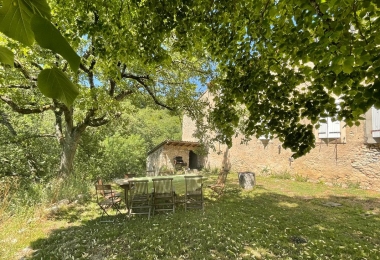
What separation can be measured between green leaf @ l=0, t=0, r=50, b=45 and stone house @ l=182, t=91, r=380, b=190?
8.25m

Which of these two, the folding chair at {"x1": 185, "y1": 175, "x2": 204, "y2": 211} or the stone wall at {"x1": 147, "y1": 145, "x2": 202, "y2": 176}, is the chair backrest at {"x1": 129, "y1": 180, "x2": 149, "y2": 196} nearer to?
the folding chair at {"x1": 185, "y1": 175, "x2": 204, "y2": 211}

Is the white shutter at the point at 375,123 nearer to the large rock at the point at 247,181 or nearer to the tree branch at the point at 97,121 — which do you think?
the large rock at the point at 247,181

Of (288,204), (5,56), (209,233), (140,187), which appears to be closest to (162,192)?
(140,187)

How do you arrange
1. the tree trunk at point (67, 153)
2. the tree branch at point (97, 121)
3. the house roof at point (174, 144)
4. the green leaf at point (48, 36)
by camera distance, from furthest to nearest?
the house roof at point (174, 144) < the tree branch at point (97, 121) < the tree trunk at point (67, 153) < the green leaf at point (48, 36)

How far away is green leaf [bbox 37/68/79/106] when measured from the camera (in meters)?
0.35

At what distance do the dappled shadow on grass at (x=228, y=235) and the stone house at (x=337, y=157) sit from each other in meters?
3.50

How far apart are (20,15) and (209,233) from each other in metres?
5.04

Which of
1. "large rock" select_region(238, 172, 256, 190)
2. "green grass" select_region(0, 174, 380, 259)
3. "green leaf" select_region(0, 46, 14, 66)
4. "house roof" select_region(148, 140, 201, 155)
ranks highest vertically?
"house roof" select_region(148, 140, 201, 155)

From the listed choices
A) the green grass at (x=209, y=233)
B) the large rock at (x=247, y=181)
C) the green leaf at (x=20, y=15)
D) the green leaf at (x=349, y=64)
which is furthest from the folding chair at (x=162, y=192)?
the green leaf at (x=20, y=15)

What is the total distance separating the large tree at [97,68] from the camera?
8.25ft

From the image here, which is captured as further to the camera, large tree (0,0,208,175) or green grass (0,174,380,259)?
green grass (0,174,380,259)

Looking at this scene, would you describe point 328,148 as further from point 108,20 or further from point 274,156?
point 108,20

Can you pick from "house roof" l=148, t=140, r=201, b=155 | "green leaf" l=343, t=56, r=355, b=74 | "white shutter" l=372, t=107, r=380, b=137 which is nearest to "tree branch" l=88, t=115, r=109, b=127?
"house roof" l=148, t=140, r=201, b=155

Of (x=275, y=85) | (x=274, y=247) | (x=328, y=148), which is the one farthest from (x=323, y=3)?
(x=328, y=148)
